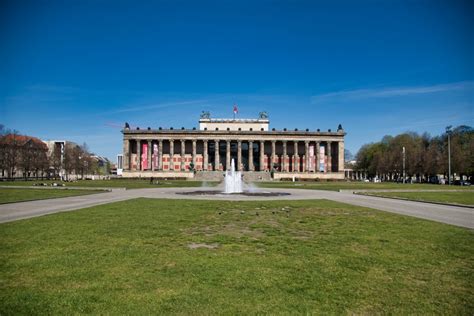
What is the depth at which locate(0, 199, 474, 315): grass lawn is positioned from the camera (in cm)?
575

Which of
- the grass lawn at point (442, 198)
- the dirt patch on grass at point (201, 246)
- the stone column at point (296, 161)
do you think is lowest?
the grass lawn at point (442, 198)

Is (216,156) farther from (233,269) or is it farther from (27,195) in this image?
(233,269)

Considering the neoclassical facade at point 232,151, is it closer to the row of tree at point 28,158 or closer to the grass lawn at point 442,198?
the row of tree at point 28,158

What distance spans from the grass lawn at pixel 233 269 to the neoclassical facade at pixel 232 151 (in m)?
95.4

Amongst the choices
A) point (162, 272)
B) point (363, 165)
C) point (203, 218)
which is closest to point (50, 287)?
point (162, 272)

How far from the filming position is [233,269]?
7652mm

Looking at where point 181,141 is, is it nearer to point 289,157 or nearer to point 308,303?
A: point 289,157

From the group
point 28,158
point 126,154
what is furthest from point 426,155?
point 28,158

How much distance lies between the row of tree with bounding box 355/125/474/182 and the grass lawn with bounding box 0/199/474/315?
277ft

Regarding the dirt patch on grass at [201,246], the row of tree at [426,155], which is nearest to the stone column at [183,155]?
the row of tree at [426,155]

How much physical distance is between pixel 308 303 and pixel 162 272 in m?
3.43

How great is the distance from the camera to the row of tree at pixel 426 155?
82488 millimetres

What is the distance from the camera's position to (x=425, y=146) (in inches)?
4358

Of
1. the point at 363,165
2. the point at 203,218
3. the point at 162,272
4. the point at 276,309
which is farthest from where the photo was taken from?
the point at 363,165
